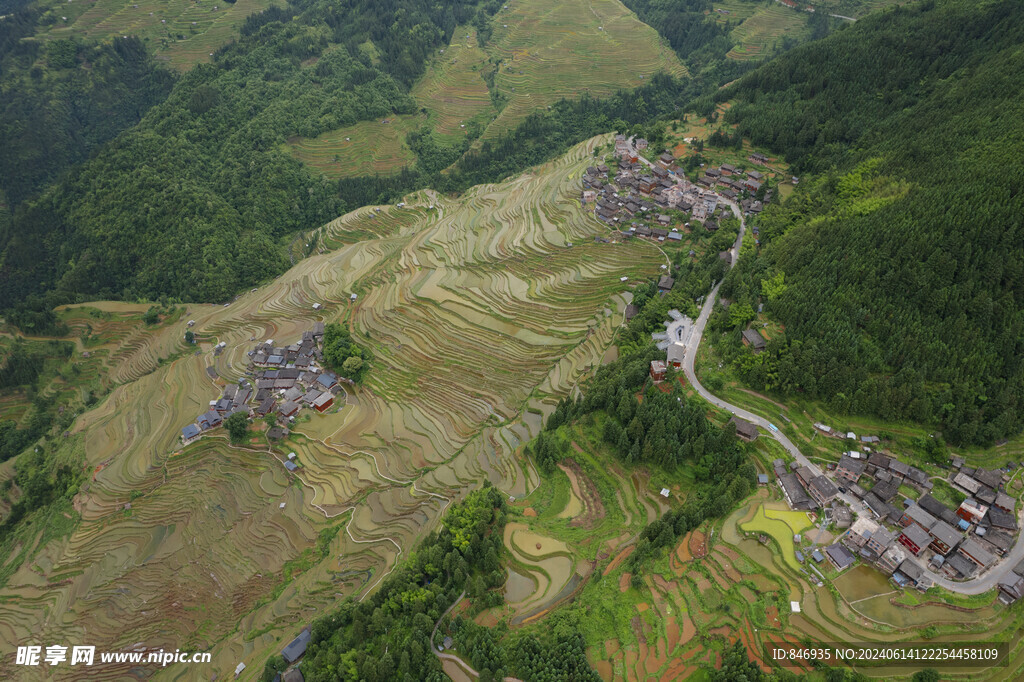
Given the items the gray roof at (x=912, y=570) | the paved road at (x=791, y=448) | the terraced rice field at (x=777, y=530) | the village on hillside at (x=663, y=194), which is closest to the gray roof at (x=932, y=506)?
the paved road at (x=791, y=448)

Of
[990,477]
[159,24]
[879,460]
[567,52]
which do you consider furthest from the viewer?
[567,52]

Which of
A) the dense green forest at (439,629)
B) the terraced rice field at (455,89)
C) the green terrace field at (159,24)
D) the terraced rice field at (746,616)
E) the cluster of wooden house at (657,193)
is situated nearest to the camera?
the terraced rice field at (746,616)

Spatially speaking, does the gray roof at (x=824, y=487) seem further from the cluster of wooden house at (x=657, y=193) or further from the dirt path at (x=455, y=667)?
the cluster of wooden house at (x=657, y=193)

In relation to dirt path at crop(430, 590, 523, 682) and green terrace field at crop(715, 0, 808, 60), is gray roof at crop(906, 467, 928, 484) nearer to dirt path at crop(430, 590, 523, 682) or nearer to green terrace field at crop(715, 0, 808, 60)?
dirt path at crop(430, 590, 523, 682)

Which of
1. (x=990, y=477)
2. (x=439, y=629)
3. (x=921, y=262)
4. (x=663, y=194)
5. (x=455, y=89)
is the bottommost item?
(x=439, y=629)

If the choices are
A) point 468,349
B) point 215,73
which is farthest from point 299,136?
point 468,349

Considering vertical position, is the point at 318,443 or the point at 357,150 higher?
the point at 357,150

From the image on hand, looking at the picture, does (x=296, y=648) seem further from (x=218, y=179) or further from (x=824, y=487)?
(x=218, y=179)

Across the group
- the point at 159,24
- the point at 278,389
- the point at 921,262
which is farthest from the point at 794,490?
the point at 159,24
